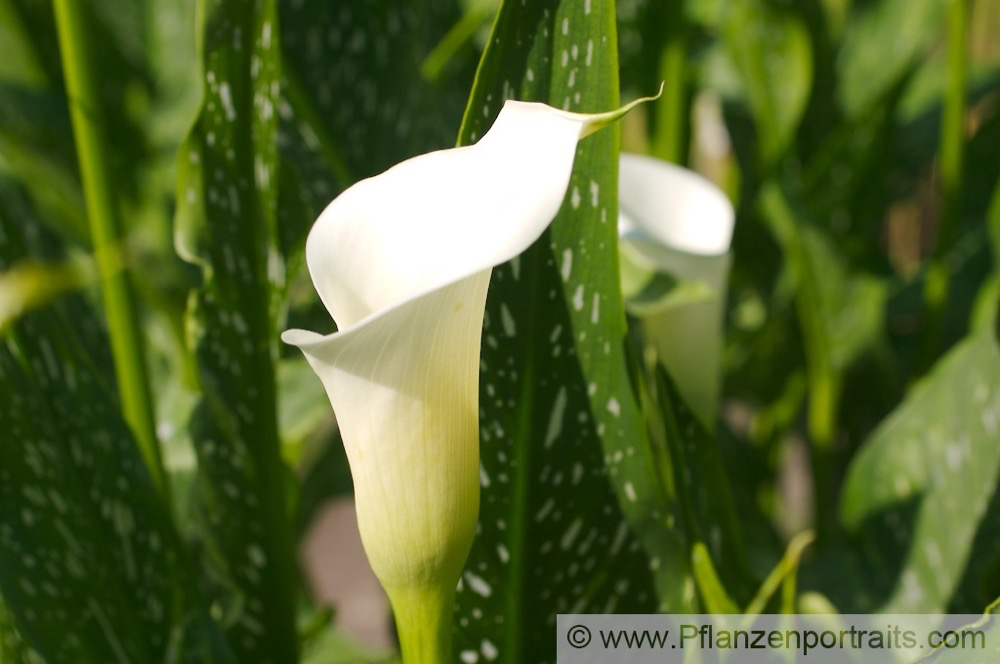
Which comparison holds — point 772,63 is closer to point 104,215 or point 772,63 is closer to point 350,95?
point 350,95

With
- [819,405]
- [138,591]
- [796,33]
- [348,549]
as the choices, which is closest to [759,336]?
[819,405]

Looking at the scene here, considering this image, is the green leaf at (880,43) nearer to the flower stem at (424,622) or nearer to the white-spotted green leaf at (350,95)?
the white-spotted green leaf at (350,95)

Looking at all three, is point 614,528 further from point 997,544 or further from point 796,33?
point 796,33

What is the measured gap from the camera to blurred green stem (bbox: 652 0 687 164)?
628 millimetres

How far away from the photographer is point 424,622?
30 cm

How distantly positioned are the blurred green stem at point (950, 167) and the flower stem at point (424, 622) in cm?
43

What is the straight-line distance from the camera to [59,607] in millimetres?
376

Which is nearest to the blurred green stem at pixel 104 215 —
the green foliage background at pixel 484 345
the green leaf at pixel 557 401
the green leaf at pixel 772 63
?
the green foliage background at pixel 484 345

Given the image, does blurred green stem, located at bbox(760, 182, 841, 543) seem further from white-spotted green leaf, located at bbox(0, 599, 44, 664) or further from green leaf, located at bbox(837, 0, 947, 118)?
white-spotted green leaf, located at bbox(0, 599, 44, 664)

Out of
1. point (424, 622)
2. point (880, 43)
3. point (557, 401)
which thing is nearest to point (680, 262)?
point (557, 401)

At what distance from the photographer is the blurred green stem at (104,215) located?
0.40m

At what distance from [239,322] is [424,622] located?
18 centimetres

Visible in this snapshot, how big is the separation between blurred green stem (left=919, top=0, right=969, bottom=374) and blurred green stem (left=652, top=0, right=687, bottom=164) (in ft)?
0.53

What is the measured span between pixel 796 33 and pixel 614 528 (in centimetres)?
48
